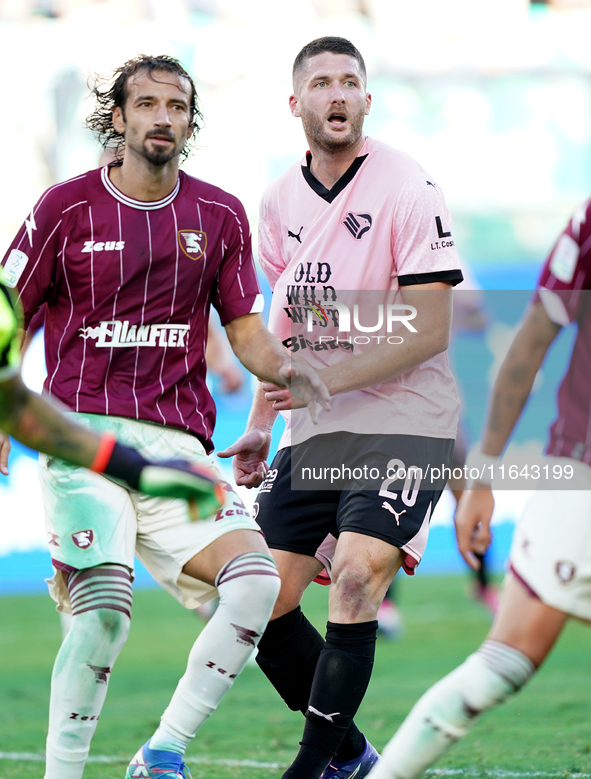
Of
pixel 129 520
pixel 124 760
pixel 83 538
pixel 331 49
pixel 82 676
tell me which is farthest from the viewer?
pixel 124 760

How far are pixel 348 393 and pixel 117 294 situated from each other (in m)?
0.97

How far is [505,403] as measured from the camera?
9.88 feet

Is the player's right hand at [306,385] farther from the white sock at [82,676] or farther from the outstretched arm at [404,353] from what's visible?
the white sock at [82,676]

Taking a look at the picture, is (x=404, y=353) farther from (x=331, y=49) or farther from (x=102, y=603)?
(x=102, y=603)

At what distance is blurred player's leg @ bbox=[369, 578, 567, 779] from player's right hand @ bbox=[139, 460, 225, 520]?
789 millimetres

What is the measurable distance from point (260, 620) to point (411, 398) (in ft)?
3.40

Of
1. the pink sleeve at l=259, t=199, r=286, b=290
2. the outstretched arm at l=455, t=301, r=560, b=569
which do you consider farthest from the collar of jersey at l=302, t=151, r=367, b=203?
the outstretched arm at l=455, t=301, r=560, b=569

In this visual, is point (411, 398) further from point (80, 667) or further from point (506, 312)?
point (506, 312)

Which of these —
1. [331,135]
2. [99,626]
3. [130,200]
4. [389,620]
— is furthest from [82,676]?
[389,620]

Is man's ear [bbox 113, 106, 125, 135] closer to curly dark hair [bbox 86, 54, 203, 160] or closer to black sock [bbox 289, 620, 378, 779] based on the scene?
curly dark hair [bbox 86, 54, 203, 160]

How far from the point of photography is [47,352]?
3.79m

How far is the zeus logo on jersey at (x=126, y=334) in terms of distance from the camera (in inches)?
145

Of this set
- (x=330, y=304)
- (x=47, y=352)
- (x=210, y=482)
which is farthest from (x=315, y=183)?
(x=210, y=482)

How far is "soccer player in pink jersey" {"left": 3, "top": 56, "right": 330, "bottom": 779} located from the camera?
3.46 m
